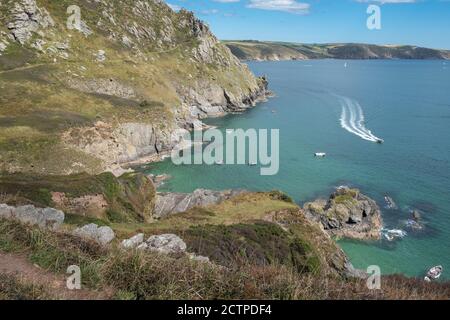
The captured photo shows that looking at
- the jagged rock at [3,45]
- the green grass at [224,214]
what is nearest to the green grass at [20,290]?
the green grass at [224,214]

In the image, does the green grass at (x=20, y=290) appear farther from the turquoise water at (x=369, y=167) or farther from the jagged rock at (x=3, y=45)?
the jagged rock at (x=3, y=45)

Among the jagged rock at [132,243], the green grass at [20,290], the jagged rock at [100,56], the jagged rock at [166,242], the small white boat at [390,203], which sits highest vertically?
the jagged rock at [100,56]

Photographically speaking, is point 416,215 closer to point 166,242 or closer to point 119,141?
point 166,242

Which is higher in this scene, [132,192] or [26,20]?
[26,20]

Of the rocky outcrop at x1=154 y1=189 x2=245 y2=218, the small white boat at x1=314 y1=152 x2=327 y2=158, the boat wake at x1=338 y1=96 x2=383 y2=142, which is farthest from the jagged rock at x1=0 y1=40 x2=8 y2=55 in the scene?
the boat wake at x1=338 y1=96 x2=383 y2=142

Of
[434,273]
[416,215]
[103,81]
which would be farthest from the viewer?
[103,81]

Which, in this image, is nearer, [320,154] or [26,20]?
[320,154]

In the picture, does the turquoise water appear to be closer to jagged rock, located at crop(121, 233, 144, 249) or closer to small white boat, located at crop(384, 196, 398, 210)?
small white boat, located at crop(384, 196, 398, 210)

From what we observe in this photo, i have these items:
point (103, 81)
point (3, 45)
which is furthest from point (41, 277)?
point (3, 45)
